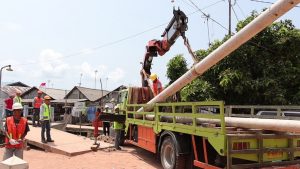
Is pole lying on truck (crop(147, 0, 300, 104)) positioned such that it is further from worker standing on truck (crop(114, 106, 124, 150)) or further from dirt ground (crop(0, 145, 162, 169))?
worker standing on truck (crop(114, 106, 124, 150))

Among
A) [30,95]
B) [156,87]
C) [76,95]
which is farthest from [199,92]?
[30,95]

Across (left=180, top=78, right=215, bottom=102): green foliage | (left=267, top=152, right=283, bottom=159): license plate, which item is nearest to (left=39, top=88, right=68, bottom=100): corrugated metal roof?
(left=180, top=78, right=215, bottom=102): green foliage

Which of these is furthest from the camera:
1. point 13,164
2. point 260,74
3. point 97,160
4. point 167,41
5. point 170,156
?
point 260,74

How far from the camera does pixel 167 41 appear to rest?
1098 centimetres

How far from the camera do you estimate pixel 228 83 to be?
14.1m

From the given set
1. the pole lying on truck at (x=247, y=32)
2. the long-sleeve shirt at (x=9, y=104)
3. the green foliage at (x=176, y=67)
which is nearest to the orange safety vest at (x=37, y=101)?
the long-sleeve shirt at (x=9, y=104)

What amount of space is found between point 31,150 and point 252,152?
8184mm

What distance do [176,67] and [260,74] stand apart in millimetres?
5695

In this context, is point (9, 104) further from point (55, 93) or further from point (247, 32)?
point (55, 93)

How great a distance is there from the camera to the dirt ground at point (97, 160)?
9.12m

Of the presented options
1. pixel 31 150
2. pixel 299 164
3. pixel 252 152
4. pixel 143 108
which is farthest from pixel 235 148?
pixel 31 150

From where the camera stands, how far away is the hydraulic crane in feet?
33.2

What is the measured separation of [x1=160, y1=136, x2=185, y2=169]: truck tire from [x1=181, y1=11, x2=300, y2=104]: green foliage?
21.6ft

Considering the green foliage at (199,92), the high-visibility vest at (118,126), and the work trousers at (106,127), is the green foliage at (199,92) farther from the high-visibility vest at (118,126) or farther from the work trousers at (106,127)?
the high-visibility vest at (118,126)
